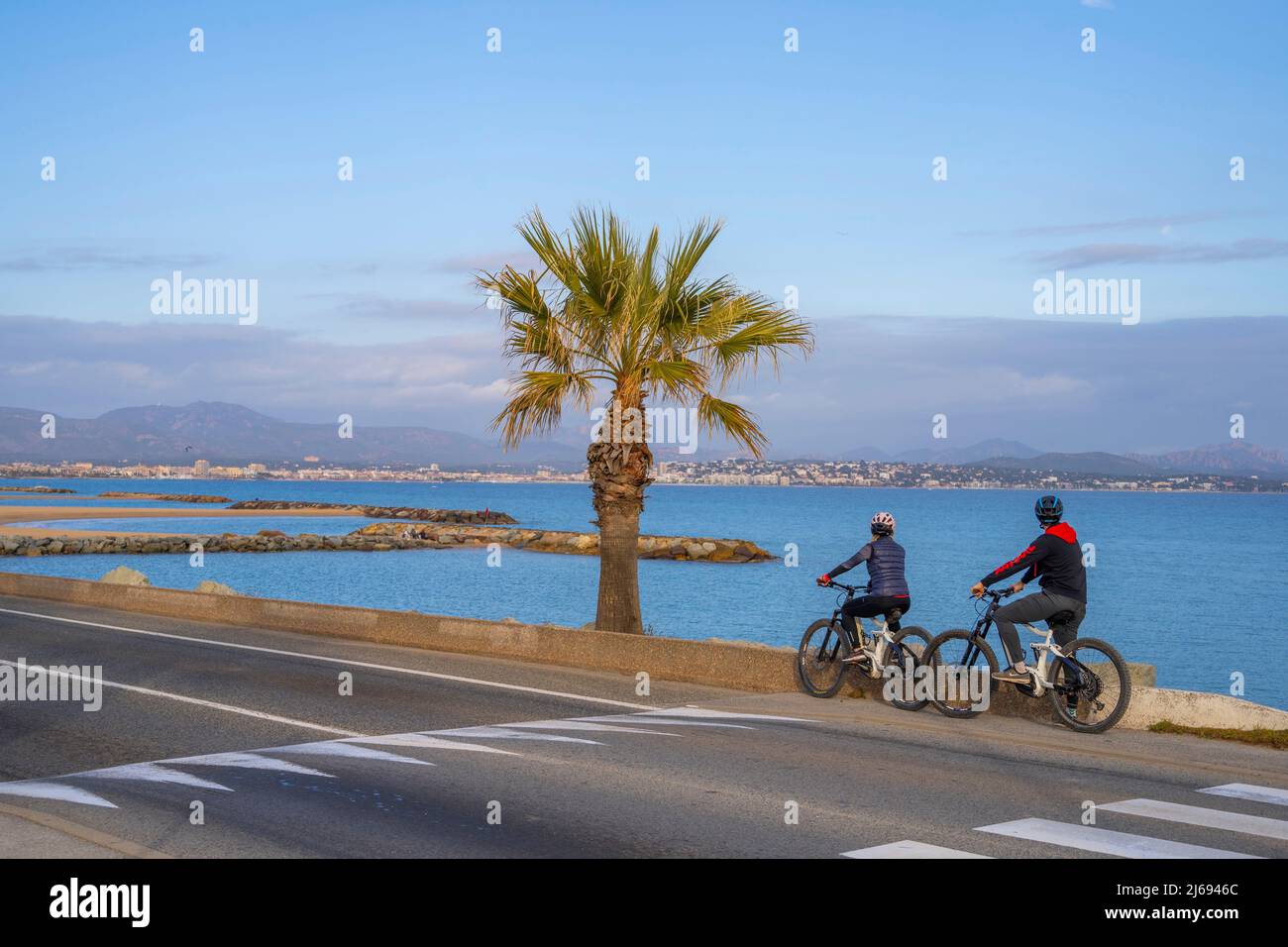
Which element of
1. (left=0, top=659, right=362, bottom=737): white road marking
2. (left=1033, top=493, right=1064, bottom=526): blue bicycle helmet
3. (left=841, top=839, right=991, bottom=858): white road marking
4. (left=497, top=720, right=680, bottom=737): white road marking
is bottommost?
(left=497, top=720, right=680, bottom=737): white road marking

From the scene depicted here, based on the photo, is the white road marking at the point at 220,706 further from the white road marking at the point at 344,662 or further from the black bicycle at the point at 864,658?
the black bicycle at the point at 864,658

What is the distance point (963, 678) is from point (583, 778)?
14.3ft

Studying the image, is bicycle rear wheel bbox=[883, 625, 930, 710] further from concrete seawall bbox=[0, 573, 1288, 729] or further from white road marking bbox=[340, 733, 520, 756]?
white road marking bbox=[340, 733, 520, 756]

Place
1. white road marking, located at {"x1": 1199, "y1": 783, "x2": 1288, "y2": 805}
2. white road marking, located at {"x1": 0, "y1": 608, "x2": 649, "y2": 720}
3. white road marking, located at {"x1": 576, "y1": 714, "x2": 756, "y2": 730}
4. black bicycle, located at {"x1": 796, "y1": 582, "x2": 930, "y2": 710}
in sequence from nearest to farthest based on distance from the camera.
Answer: white road marking, located at {"x1": 1199, "y1": 783, "x2": 1288, "y2": 805} → white road marking, located at {"x1": 576, "y1": 714, "x2": 756, "y2": 730} → black bicycle, located at {"x1": 796, "y1": 582, "x2": 930, "y2": 710} → white road marking, located at {"x1": 0, "y1": 608, "x2": 649, "y2": 720}

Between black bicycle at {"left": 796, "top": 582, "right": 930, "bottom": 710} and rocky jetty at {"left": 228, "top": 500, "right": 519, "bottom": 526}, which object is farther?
rocky jetty at {"left": 228, "top": 500, "right": 519, "bottom": 526}

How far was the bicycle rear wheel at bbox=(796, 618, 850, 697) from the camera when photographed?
44.9 ft

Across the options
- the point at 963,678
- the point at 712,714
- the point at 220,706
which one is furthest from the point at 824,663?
the point at 220,706

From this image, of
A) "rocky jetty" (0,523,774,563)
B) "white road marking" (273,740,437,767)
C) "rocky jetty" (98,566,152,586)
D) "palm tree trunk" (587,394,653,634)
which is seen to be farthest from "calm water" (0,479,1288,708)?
"white road marking" (273,740,437,767)

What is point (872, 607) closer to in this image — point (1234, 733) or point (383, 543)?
point (1234, 733)

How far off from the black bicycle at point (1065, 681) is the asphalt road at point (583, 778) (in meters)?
0.19

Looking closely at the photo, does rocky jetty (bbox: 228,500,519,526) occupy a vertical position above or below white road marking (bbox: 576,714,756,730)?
below

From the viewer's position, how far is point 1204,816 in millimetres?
8531

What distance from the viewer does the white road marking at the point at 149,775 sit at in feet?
31.0
